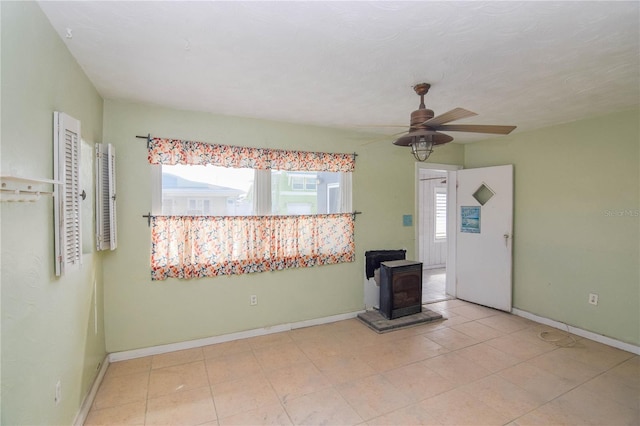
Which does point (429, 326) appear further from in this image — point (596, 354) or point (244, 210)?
point (244, 210)

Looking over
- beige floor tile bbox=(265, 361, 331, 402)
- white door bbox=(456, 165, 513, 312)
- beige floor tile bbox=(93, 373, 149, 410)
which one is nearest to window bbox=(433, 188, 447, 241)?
white door bbox=(456, 165, 513, 312)

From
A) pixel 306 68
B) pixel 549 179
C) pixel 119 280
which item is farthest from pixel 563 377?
pixel 119 280

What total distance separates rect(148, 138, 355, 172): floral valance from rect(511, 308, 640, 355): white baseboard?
2938mm

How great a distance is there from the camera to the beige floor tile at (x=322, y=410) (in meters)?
2.14

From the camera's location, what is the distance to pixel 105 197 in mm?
2629

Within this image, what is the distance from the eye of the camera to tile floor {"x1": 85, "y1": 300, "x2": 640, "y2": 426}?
2193 millimetres

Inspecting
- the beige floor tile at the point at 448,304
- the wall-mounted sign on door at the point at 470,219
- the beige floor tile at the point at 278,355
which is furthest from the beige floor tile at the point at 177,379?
the wall-mounted sign on door at the point at 470,219

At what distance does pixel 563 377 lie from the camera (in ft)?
8.73

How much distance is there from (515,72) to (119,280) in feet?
12.3

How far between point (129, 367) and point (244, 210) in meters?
1.79

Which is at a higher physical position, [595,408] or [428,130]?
[428,130]

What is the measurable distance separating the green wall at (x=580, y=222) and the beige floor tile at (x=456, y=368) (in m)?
1.69

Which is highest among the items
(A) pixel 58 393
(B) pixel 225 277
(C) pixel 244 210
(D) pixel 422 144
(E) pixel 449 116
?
(E) pixel 449 116

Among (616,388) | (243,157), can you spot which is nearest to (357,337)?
(616,388)
